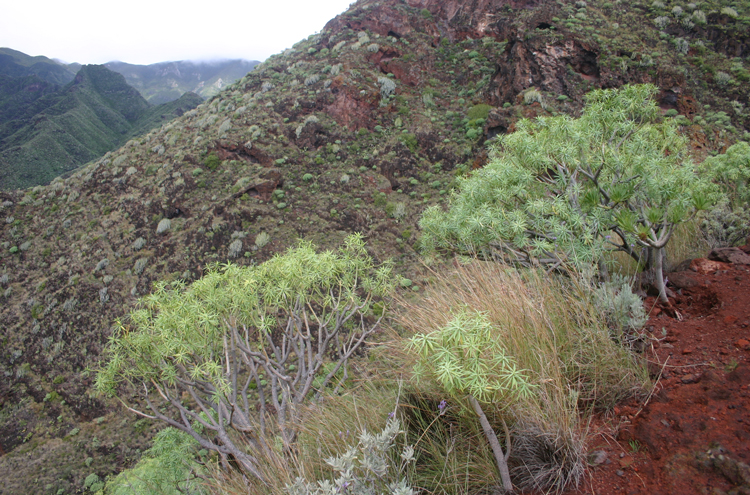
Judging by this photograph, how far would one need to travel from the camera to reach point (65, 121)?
4153cm

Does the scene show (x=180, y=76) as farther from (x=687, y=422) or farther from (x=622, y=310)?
(x=687, y=422)

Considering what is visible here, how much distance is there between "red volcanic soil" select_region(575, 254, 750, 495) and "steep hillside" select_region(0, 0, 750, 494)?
28.4 ft

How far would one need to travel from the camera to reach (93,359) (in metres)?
10.9

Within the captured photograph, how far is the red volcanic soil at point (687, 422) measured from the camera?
158 cm

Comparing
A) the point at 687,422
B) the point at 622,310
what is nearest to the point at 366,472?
the point at 687,422

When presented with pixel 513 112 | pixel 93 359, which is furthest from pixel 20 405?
pixel 513 112

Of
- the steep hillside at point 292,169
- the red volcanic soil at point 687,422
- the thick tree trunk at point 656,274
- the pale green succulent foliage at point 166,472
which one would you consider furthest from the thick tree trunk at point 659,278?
the steep hillside at point 292,169

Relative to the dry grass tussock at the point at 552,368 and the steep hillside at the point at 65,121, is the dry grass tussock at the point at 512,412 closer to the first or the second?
the dry grass tussock at the point at 552,368

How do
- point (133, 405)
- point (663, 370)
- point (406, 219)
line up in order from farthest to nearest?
point (406, 219) < point (133, 405) < point (663, 370)

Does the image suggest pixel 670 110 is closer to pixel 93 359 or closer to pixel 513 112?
pixel 513 112

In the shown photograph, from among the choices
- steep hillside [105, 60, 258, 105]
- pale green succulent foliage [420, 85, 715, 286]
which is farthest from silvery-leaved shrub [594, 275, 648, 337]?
steep hillside [105, 60, 258, 105]

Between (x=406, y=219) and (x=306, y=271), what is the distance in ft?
28.3

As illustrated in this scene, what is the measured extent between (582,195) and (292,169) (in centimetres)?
1274

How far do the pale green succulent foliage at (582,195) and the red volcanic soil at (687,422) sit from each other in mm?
1027
